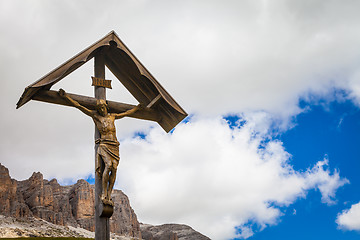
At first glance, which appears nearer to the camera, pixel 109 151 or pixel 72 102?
pixel 109 151

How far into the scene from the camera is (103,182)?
26.0ft

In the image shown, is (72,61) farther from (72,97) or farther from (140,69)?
(140,69)

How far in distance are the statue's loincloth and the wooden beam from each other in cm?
97

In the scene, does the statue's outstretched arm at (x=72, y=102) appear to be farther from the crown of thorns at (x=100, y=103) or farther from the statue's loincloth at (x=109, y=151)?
the statue's loincloth at (x=109, y=151)

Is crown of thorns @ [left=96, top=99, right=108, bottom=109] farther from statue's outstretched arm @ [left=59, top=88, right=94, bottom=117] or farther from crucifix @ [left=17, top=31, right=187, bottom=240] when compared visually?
statue's outstretched arm @ [left=59, top=88, right=94, bottom=117]

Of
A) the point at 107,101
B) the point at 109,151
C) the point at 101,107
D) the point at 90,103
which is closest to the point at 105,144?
the point at 109,151

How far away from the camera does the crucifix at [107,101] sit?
313 inches

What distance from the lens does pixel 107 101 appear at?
8961 millimetres

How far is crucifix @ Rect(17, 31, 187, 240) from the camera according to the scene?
7.94 meters

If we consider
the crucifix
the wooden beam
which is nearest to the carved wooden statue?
the crucifix

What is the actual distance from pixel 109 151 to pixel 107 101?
1355mm

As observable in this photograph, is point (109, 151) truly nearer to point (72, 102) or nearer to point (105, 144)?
point (105, 144)

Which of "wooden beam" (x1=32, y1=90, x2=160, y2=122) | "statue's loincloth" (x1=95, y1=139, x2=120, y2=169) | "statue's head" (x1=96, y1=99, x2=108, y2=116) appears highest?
"wooden beam" (x1=32, y1=90, x2=160, y2=122)

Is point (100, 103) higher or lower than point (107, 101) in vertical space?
lower
